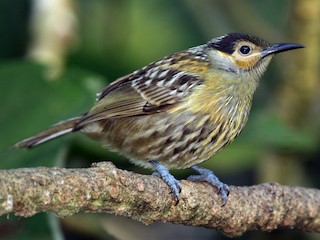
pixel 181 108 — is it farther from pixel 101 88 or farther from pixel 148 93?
pixel 101 88

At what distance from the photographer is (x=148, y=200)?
3.77m

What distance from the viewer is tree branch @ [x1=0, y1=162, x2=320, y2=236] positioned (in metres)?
3.32

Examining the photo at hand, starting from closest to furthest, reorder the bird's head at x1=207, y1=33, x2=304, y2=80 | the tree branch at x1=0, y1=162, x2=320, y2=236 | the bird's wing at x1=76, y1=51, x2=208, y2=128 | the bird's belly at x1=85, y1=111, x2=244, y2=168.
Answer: the tree branch at x1=0, y1=162, x2=320, y2=236
the bird's belly at x1=85, y1=111, x2=244, y2=168
the bird's wing at x1=76, y1=51, x2=208, y2=128
the bird's head at x1=207, y1=33, x2=304, y2=80

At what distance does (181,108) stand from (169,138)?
0.18 metres

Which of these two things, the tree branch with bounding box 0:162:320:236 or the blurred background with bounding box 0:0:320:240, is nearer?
the tree branch with bounding box 0:162:320:236

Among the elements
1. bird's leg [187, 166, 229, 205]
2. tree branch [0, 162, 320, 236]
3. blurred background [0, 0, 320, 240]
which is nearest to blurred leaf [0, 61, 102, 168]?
blurred background [0, 0, 320, 240]

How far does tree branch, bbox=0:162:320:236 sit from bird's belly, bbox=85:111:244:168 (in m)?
0.47

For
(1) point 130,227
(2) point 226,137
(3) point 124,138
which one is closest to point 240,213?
(2) point 226,137

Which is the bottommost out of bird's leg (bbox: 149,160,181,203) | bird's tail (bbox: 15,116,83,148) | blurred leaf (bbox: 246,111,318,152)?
bird's tail (bbox: 15,116,83,148)

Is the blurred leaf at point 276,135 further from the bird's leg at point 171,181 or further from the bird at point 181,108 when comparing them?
the bird's leg at point 171,181

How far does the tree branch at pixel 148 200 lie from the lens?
10.9 feet

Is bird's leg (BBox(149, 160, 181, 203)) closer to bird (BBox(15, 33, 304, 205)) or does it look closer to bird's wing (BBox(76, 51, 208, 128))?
bird (BBox(15, 33, 304, 205))

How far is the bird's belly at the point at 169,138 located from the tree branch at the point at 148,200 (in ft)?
1.54

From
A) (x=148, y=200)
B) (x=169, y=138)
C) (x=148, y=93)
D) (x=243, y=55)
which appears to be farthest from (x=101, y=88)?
(x=148, y=200)
